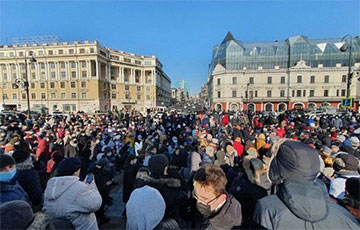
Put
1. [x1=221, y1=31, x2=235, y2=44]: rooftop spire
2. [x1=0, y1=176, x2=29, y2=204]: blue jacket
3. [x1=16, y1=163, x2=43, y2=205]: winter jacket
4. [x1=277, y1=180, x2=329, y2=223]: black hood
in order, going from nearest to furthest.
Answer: [x1=277, y1=180, x2=329, y2=223]: black hood → [x1=0, y1=176, x2=29, y2=204]: blue jacket → [x1=16, y1=163, x2=43, y2=205]: winter jacket → [x1=221, y1=31, x2=235, y2=44]: rooftop spire

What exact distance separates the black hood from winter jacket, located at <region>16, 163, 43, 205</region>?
12.2ft

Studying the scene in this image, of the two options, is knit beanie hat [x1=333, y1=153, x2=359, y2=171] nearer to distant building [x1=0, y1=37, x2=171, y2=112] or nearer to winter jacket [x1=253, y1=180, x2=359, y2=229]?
winter jacket [x1=253, y1=180, x2=359, y2=229]

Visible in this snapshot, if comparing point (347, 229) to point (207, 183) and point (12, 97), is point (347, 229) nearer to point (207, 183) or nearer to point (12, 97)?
point (207, 183)

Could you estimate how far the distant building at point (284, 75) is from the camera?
41.4 metres

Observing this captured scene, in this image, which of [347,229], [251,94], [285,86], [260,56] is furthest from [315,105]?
[347,229]

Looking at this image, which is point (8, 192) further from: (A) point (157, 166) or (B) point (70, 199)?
(A) point (157, 166)

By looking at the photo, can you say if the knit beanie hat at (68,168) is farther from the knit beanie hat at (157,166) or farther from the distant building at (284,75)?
the distant building at (284,75)

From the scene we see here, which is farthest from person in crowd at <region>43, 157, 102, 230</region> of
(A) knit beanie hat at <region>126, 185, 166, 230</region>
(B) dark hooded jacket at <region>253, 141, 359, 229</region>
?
(B) dark hooded jacket at <region>253, 141, 359, 229</region>

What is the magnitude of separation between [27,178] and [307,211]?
3917 mm

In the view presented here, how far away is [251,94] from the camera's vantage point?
Answer: 146 feet

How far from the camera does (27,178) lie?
2895 millimetres

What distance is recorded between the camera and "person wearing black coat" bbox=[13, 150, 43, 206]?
2873 mm

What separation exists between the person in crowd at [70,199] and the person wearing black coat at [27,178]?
1.32 metres

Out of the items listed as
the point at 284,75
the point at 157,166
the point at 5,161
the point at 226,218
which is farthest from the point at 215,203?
the point at 284,75
